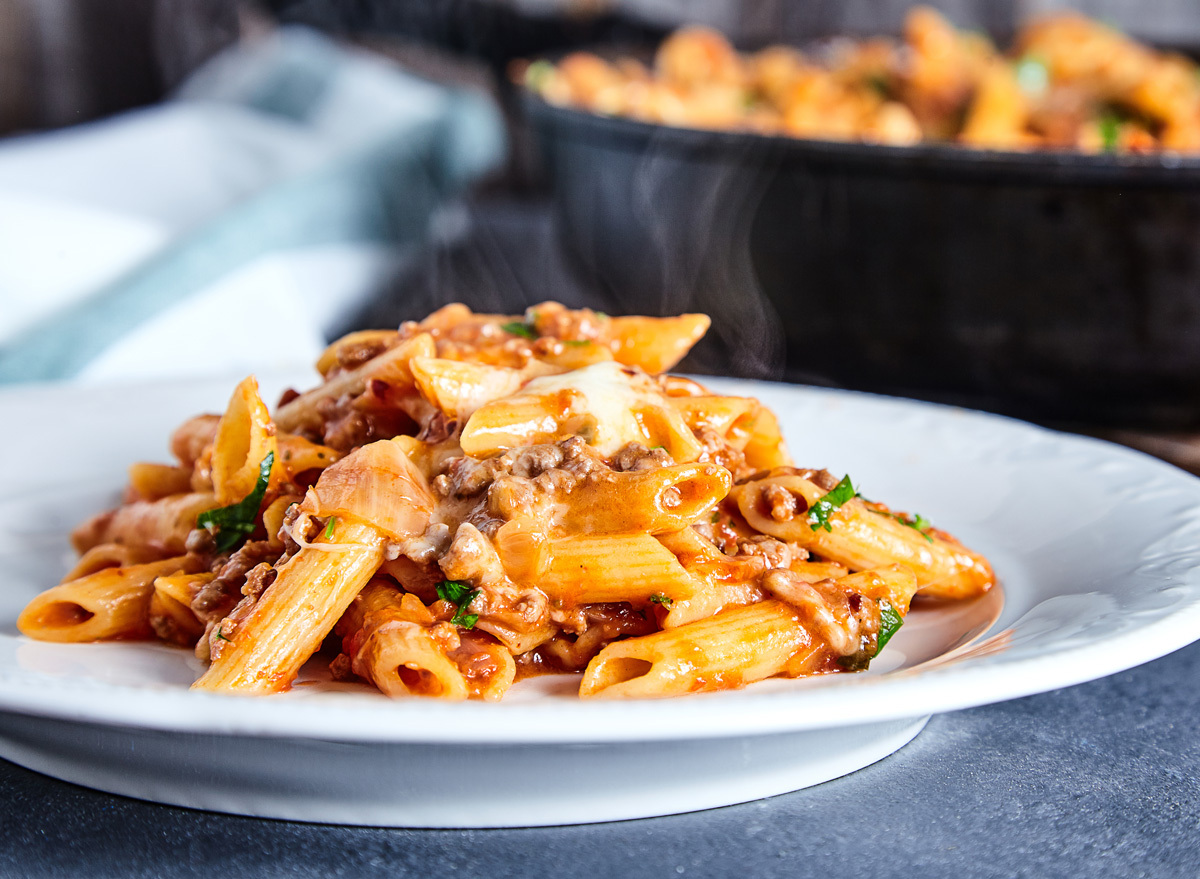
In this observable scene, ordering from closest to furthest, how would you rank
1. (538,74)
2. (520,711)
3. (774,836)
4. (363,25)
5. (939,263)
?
(520,711), (774,836), (939,263), (538,74), (363,25)

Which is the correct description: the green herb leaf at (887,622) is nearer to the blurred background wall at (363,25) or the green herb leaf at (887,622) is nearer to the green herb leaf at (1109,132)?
the green herb leaf at (1109,132)

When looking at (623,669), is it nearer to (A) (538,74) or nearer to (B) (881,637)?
(B) (881,637)

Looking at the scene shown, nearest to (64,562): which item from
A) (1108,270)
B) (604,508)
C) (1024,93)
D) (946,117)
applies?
(604,508)

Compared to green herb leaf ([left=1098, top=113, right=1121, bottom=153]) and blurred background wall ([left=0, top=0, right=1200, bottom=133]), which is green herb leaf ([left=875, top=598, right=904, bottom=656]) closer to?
green herb leaf ([left=1098, top=113, right=1121, bottom=153])

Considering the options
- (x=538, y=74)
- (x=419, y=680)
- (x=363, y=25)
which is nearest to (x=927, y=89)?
(x=538, y=74)

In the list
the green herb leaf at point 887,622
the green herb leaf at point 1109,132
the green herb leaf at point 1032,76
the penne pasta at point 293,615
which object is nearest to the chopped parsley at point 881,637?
the green herb leaf at point 887,622

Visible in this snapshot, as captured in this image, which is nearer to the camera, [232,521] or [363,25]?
[232,521]
